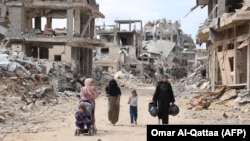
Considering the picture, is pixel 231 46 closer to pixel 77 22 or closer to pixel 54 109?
pixel 54 109

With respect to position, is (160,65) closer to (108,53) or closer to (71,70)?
(108,53)

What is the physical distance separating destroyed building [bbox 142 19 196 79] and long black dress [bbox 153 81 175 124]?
6106 centimetres

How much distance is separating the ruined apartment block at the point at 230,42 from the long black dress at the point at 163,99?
319 inches

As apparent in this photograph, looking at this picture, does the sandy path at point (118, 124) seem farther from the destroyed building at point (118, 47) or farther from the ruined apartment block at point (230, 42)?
the destroyed building at point (118, 47)

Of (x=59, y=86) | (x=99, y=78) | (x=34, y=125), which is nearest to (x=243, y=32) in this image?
(x=34, y=125)

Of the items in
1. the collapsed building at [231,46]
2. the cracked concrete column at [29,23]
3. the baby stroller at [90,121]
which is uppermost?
the cracked concrete column at [29,23]

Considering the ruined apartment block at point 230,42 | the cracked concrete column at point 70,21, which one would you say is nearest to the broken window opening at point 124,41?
the cracked concrete column at point 70,21

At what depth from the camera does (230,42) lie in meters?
23.0

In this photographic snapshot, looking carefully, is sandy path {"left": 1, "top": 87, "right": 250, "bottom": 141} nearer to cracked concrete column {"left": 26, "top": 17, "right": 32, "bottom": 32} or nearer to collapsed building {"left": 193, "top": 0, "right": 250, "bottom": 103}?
collapsed building {"left": 193, "top": 0, "right": 250, "bottom": 103}

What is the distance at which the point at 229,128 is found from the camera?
601 centimetres

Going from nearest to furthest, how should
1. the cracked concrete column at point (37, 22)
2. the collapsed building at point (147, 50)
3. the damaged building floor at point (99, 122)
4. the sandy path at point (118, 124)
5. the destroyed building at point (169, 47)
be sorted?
1. the sandy path at point (118, 124)
2. the damaged building floor at point (99, 122)
3. the cracked concrete column at point (37, 22)
4. the collapsed building at point (147, 50)
5. the destroyed building at point (169, 47)

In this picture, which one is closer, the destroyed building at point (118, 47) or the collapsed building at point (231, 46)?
the collapsed building at point (231, 46)

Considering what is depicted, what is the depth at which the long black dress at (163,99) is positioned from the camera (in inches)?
460

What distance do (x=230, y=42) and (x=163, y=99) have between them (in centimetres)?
1231
